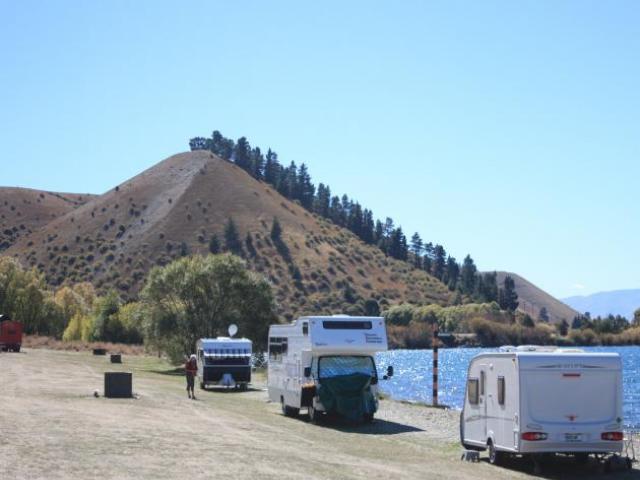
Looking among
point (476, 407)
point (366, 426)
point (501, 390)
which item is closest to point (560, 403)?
point (501, 390)

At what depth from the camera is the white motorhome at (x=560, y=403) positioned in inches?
787

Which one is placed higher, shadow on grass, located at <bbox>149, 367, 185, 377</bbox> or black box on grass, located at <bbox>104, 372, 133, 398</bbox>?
black box on grass, located at <bbox>104, 372, 133, 398</bbox>

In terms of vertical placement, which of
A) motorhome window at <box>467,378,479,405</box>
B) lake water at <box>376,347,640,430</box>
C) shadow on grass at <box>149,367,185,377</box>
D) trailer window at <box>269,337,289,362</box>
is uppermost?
trailer window at <box>269,337,289,362</box>

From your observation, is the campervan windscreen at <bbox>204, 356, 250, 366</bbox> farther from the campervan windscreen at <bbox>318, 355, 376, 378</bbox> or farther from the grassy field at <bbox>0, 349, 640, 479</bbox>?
the campervan windscreen at <bbox>318, 355, 376, 378</bbox>

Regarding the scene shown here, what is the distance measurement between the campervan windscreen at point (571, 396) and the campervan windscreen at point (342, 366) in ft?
39.3

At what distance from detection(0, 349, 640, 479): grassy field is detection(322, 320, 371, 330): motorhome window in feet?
10.3

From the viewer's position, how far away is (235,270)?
7219 centimetres

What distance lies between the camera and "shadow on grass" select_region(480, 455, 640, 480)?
2030cm

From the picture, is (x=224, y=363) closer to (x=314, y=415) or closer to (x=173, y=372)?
(x=173, y=372)

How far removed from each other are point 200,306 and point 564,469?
5185cm

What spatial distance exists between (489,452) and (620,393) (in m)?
3.25

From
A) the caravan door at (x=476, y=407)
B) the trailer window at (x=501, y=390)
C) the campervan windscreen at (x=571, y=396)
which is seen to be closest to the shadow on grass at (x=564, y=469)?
the caravan door at (x=476, y=407)

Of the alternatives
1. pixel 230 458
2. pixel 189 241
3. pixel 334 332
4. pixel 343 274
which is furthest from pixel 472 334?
pixel 230 458

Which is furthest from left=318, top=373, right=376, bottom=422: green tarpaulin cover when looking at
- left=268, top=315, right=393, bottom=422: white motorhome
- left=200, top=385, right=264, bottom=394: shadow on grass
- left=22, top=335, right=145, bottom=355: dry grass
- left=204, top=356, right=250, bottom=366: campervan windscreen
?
left=22, top=335, right=145, bottom=355: dry grass
